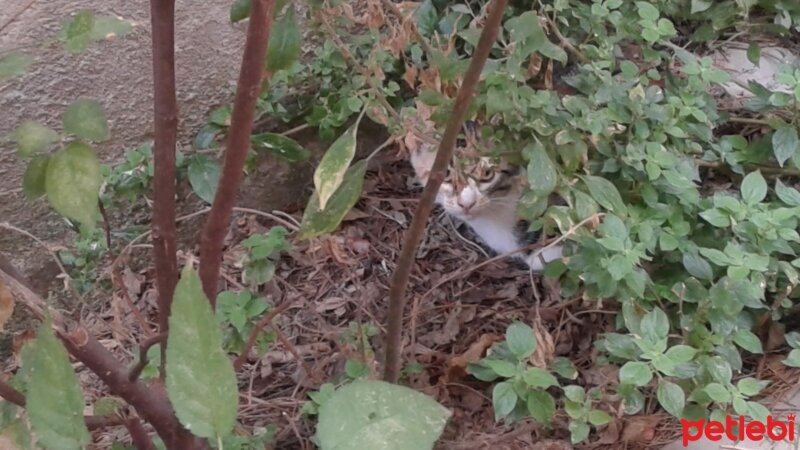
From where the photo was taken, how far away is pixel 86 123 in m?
0.69

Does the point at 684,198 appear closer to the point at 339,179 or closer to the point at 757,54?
the point at 757,54

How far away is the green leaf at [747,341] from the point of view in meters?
1.29

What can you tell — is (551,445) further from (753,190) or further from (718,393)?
(753,190)

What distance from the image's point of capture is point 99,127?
69 centimetres

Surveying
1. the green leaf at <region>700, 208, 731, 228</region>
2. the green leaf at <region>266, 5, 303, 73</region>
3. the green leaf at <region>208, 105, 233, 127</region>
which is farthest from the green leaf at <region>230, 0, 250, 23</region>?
the green leaf at <region>700, 208, 731, 228</region>

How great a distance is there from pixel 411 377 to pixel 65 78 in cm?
87

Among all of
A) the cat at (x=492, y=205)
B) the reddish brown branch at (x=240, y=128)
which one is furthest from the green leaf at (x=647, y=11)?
the reddish brown branch at (x=240, y=128)

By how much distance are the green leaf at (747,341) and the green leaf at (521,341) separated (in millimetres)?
325

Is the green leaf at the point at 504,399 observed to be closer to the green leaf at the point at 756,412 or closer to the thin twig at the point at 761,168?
the green leaf at the point at 756,412

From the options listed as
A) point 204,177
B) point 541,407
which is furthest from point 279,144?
point 541,407

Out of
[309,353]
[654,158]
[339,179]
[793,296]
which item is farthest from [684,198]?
[339,179]

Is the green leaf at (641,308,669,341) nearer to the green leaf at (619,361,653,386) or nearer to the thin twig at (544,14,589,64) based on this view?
the green leaf at (619,361,653,386)

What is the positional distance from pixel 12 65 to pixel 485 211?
4.32 ft

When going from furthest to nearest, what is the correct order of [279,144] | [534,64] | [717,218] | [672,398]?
[534,64]
[717,218]
[279,144]
[672,398]
